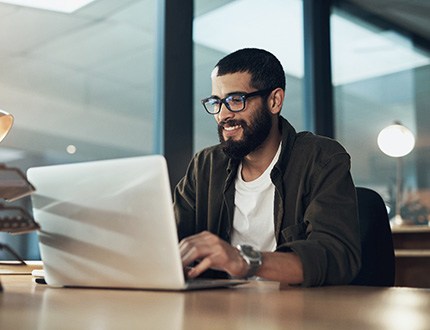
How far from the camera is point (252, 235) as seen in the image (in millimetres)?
1790

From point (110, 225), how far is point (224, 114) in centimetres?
86

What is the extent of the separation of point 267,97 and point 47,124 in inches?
43.7

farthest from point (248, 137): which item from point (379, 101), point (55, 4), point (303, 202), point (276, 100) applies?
A: point (379, 101)

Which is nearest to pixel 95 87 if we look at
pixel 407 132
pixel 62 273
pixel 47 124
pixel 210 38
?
pixel 47 124

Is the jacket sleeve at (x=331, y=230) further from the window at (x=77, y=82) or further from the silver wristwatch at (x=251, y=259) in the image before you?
the window at (x=77, y=82)

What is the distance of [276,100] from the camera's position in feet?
6.38

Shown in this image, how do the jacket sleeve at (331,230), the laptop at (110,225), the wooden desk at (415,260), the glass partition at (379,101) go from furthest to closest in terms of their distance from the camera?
the glass partition at (379,101), the wooden desk at (415,260), the jacket sleeve at (331,230), the laptop at (110,225)

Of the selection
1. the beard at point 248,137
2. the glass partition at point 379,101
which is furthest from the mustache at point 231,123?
the glass partition at point 379,101

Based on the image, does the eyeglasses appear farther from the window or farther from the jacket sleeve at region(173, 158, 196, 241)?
the window

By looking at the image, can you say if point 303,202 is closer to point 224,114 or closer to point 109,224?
point 224,114

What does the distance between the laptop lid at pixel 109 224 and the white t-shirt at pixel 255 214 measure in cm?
71

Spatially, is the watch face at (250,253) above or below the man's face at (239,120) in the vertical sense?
below

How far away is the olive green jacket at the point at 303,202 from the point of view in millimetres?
1396

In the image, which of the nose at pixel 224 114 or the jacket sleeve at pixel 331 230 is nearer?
the jacket sleeve at pixel 331 230
